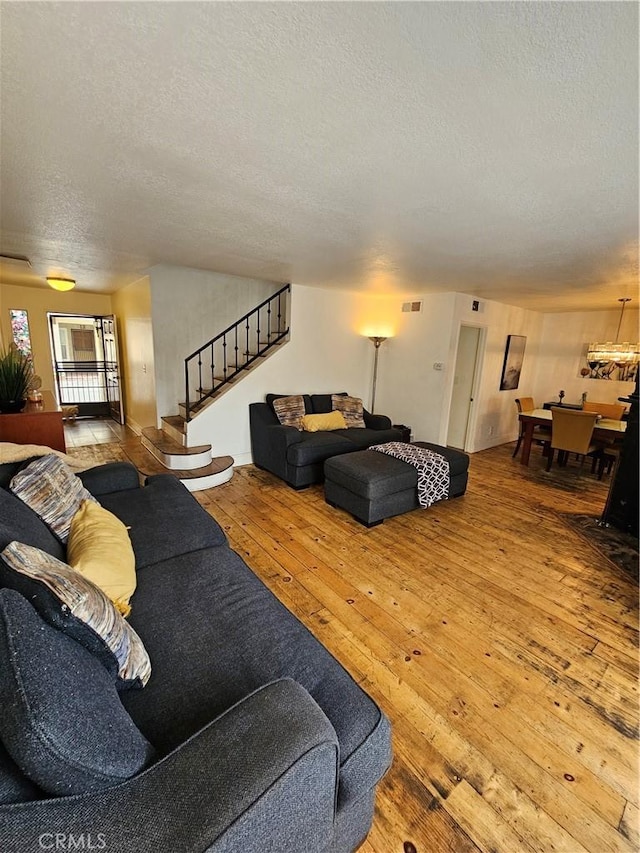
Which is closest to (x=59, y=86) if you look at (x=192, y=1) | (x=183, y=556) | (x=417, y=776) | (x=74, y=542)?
(x=192, y=1)

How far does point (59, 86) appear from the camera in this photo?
50.1 inches

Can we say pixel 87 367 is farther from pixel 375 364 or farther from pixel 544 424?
pixel 544 424

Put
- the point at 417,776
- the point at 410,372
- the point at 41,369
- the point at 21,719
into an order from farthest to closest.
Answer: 1. the point at 41,369
2. the point at 410,372
3. the point at 417,776
4. the point at 21,719

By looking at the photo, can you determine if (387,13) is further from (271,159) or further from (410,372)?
(410,372)

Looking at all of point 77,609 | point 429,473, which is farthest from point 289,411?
point 77,609

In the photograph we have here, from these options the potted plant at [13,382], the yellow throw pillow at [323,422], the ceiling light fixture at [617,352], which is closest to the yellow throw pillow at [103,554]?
the potted plant at [13,382]

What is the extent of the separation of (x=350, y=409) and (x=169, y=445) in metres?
2.46

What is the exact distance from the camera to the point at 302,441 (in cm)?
422

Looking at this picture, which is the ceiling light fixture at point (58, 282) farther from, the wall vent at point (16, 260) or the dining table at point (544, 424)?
the dining table at point (544, 424)

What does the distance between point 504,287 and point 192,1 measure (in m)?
4.45

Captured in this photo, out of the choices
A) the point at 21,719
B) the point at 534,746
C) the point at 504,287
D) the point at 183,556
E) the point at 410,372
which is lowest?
the point at 534,746

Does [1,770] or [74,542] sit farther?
[74,542]

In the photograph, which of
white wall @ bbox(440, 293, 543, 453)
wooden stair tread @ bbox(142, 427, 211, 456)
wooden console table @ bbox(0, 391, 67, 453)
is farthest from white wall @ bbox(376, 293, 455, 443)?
wooden console table @ bbox(0, 391, 67, 453)

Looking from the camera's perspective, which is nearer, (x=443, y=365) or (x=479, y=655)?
(x=479, y=655)
